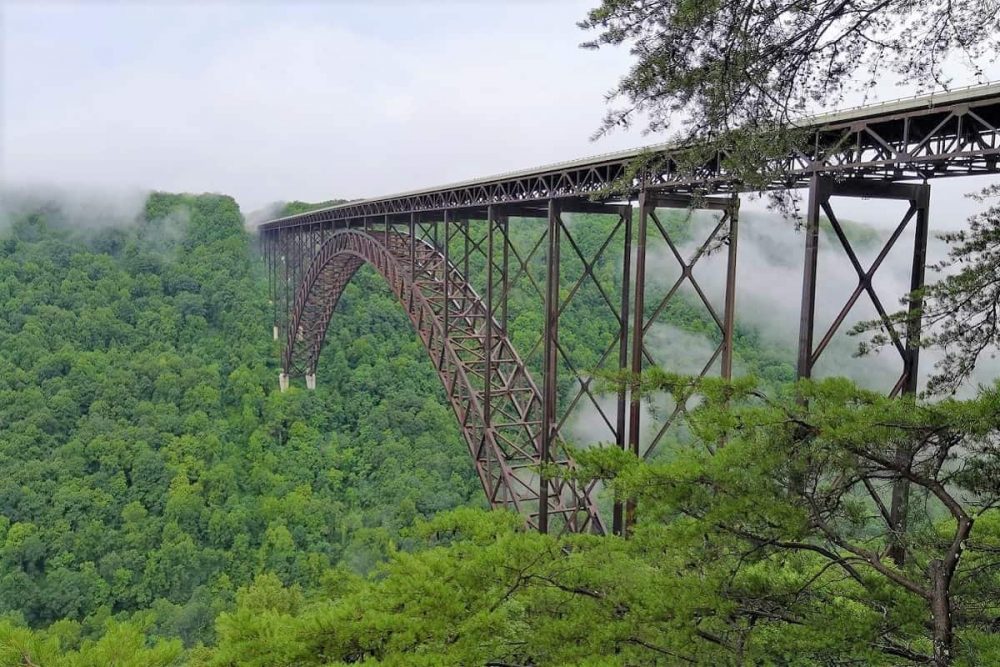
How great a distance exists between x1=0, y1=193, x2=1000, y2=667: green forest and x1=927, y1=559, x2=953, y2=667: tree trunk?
0.02 m

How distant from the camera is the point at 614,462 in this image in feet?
14.8

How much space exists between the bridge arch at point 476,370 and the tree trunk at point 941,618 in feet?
13.9

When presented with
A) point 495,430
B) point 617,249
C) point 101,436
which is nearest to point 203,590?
point 101,436

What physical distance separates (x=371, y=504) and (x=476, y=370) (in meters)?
15.0

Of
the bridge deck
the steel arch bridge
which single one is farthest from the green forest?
the bridge deck

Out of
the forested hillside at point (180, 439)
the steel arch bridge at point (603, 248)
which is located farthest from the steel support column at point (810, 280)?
the forested hillside at point (180, 439)

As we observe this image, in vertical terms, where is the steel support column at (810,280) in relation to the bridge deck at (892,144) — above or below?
below

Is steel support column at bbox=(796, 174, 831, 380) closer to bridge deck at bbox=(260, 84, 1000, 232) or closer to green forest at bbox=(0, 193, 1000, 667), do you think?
bridge deck at bbox=(260, 84, 1000, 232)

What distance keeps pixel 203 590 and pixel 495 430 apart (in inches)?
603

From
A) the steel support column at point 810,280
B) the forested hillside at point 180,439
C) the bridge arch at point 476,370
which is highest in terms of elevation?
the steel support column at point 810,280

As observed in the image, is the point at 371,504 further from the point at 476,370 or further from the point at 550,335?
the point at 550,335

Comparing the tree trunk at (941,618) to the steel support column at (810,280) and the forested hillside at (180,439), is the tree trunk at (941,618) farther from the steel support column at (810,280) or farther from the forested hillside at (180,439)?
the forested hillside at (180,439)

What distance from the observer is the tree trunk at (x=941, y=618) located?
2.99 meters

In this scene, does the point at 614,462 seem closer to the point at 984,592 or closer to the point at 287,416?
the point at 984,592
